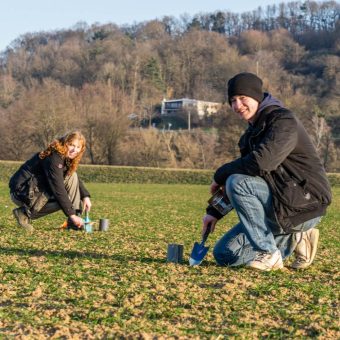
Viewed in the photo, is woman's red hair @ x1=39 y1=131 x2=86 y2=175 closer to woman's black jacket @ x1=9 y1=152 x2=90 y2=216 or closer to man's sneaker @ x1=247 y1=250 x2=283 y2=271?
woman's black jacket @ x1=9 y1=152 x2=90 y2=216

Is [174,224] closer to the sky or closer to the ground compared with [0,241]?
closer to the ground

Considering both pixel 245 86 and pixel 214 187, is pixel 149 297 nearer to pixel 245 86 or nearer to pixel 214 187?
pixel 214 187

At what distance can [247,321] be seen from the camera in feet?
13.0

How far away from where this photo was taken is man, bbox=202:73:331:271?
5.45 m

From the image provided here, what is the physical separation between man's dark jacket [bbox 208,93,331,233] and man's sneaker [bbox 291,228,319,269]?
0.94 feet

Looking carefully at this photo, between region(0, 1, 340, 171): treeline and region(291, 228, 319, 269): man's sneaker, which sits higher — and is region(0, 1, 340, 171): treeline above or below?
below

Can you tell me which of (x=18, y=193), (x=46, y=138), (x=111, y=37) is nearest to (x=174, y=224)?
(x=18, y=193)

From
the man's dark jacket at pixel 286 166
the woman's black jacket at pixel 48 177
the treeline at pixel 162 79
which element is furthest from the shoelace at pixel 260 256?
the treeline at pixel 162 79

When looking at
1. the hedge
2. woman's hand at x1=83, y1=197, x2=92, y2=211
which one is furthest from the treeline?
woman's hand at x1=83, y1=197, x2=92, y2=211

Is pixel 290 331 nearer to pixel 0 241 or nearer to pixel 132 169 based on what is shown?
pixel 0 241

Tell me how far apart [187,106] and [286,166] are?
10499cm

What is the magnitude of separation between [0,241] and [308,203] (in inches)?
152

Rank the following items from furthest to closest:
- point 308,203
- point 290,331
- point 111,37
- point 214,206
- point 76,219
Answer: point 111,37 → point 76,219 → point 214,206 → point 308,203 → point 290,331

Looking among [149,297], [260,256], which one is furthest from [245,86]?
[149,297]
